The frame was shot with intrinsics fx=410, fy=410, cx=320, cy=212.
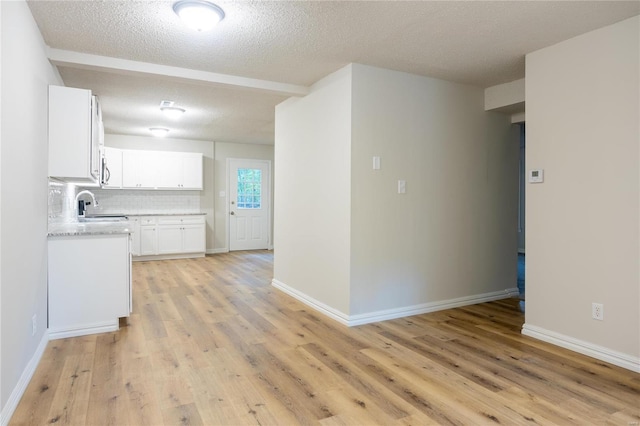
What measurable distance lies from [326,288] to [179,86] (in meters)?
2.73

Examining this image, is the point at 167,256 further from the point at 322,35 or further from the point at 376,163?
the point at 322,35

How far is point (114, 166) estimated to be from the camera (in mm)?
7504

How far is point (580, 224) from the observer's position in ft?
10.3

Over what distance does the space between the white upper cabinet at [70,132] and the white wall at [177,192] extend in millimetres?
4725

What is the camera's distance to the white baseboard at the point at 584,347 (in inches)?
111

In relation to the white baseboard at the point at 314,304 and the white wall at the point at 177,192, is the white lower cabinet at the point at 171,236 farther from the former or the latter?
the white baseboard at the point at 314,304

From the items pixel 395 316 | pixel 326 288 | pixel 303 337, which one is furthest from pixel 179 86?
pixel 395 316

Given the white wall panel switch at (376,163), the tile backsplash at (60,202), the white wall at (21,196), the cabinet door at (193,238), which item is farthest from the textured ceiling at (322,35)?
the cabinet door at (193,238)

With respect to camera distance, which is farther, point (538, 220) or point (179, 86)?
point (179, 86)

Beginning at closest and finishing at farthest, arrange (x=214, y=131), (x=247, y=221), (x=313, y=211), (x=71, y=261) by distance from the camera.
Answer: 1. (x=71, y=261)
2. (x=313, y=211)
3. (x=214, y=131)
4. (x=247, y=221)

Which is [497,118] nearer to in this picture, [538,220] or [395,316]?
[538,220]

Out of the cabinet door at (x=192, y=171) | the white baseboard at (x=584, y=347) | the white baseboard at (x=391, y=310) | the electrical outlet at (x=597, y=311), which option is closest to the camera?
the white baseboard at (x=584, y=347)

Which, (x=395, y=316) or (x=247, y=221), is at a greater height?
(x=247, y=221)

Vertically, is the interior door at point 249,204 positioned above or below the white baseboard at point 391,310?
above
